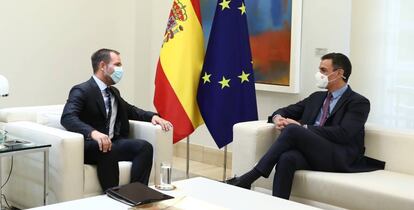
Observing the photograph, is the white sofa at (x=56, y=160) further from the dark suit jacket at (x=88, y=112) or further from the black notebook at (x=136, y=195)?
the black notebook at (x=136, y=195)

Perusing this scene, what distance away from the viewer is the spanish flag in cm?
439

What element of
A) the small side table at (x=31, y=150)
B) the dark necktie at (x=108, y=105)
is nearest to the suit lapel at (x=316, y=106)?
the dark necktie at (x=108, y=105)

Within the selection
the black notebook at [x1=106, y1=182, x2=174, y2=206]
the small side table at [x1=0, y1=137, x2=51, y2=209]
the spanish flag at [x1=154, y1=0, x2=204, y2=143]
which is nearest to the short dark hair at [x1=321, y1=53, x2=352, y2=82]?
the spanish flag at [x1=154, y1=0, x2=204, y2=143]

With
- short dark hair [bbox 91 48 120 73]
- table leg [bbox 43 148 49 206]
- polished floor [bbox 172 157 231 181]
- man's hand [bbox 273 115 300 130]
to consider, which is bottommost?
polished floor [bbox 172 157 231 181]

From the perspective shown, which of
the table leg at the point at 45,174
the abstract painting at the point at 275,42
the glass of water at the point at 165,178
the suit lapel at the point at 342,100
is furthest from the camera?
the abstract painting at the point at 275,42

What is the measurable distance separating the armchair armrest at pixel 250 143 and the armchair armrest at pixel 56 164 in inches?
44.7

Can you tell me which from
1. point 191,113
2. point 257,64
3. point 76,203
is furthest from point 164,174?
point 257,64

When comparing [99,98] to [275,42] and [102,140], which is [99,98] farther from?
[275,42]

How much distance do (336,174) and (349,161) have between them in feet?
0.56

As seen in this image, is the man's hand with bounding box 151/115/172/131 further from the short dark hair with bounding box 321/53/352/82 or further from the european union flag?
the short dark hair with bounding box 321/53/352/82

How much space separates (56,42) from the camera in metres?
5.32

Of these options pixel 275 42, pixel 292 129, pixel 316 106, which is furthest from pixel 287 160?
pixel 275 42

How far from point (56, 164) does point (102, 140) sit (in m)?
0.32

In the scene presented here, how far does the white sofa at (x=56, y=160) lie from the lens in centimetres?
330
